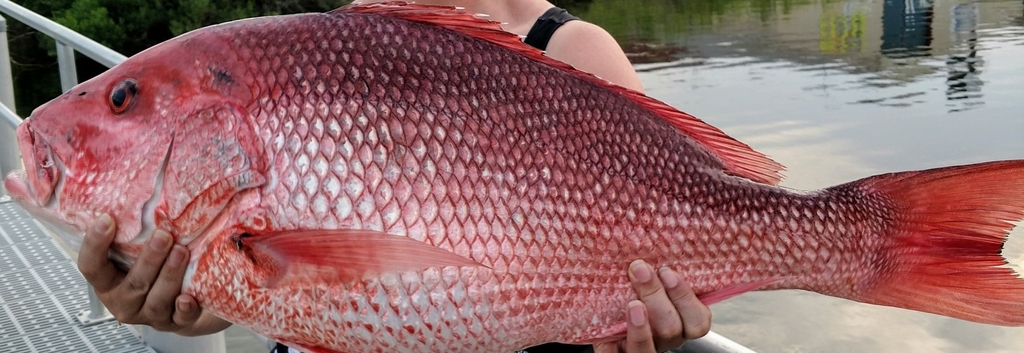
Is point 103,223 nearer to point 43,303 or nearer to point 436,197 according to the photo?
point 436,197

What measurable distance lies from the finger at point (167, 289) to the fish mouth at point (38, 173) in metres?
0.18

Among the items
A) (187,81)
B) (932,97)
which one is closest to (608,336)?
(187,81)

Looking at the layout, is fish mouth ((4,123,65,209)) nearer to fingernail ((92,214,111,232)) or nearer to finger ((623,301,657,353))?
fingernail ((92,214,111,232))

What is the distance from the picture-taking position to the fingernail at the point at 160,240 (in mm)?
1069

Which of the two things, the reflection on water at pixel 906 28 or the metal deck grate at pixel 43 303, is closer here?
the metal deck grate at pixel 43 303

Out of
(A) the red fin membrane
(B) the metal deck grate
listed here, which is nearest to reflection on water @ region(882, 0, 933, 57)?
(B) the metal deck grate

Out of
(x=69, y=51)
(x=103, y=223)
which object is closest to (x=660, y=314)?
(x=103, y=223)

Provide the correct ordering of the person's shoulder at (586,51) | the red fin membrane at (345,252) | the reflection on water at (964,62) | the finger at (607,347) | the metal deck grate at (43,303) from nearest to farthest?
1. the red fin membrane at (345,252)
2. the finger at (607,347)
3. the person's shoulder at (586,51)
4. the metal deck grate at (43,303)
5. the reflection on water at (964,62)

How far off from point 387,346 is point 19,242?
2.54 m

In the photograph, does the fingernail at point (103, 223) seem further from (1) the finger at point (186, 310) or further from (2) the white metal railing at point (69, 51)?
(2) the white metal railing at point (69, 51)

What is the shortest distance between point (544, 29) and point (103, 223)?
2.61ft

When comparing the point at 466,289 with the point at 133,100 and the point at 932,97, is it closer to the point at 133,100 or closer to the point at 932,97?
the point at 133,100

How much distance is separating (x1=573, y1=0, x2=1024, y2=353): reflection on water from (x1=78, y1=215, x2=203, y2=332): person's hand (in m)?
5.53

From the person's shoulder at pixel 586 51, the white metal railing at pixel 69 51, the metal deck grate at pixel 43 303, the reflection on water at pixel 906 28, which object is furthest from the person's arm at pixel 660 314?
the reflection on water at pixel 906 28
